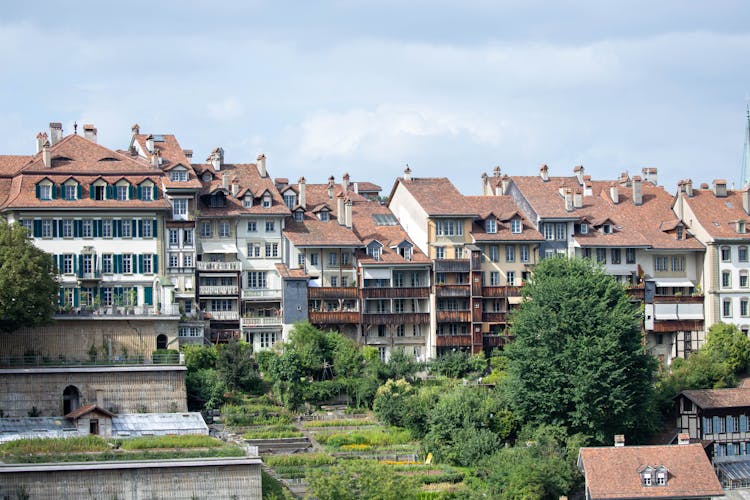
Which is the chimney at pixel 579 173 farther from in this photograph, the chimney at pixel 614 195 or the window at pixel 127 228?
the window at pixel 127 228

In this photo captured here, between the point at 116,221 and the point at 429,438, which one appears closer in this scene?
the point at 429,438

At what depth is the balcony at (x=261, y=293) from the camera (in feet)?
297

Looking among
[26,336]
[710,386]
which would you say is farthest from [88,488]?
[710,386]

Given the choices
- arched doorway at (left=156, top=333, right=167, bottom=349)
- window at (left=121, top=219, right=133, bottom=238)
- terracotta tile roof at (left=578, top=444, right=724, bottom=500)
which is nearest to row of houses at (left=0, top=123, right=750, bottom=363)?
window at (left=121, top=219, right=133, bottom=238)

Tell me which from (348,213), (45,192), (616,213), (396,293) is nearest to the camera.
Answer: (45,192)

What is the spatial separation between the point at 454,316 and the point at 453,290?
1.53m

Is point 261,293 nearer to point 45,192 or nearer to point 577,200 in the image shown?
point 45,192

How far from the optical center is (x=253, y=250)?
91.9 meters

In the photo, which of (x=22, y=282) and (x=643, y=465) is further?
(x=22, y=282)

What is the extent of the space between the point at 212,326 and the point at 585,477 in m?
25.2

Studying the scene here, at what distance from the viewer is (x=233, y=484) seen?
69562 millimetres

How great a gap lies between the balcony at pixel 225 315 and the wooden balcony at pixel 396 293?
7485mm

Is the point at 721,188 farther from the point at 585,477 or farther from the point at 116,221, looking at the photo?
the point at 116,221

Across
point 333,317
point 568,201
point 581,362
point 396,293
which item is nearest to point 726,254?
point 568,201
